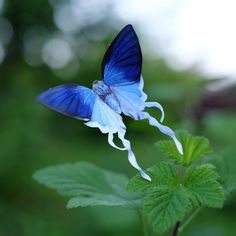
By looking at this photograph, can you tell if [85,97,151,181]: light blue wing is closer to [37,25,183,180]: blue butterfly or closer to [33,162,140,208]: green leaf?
[37,25,183,180]: blue butterfly

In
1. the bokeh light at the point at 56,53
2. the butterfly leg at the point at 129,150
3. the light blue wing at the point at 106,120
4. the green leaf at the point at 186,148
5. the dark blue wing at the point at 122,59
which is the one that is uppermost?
the dark blue wing at the point at 122,59

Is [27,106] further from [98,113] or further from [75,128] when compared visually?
[98,113]

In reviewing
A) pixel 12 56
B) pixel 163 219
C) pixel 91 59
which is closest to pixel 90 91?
pixel 163 219

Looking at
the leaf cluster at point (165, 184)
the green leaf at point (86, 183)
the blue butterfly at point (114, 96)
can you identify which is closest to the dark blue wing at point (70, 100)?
the blue butterfly at point (114, 96)

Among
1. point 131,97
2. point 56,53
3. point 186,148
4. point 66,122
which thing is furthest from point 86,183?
point 56,53

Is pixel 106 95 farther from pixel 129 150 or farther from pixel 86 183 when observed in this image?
pixel 86 183

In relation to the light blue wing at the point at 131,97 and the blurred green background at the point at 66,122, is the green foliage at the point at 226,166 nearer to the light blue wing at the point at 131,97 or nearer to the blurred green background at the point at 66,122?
the blurred green background at the point at 66,122

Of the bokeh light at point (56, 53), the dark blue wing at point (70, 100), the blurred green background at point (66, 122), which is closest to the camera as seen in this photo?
the dark blue wing at point (70, 100)

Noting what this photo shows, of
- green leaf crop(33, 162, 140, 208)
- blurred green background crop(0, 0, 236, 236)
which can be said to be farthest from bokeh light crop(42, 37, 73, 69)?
green leaf crop(33, 162, 140, 208)
